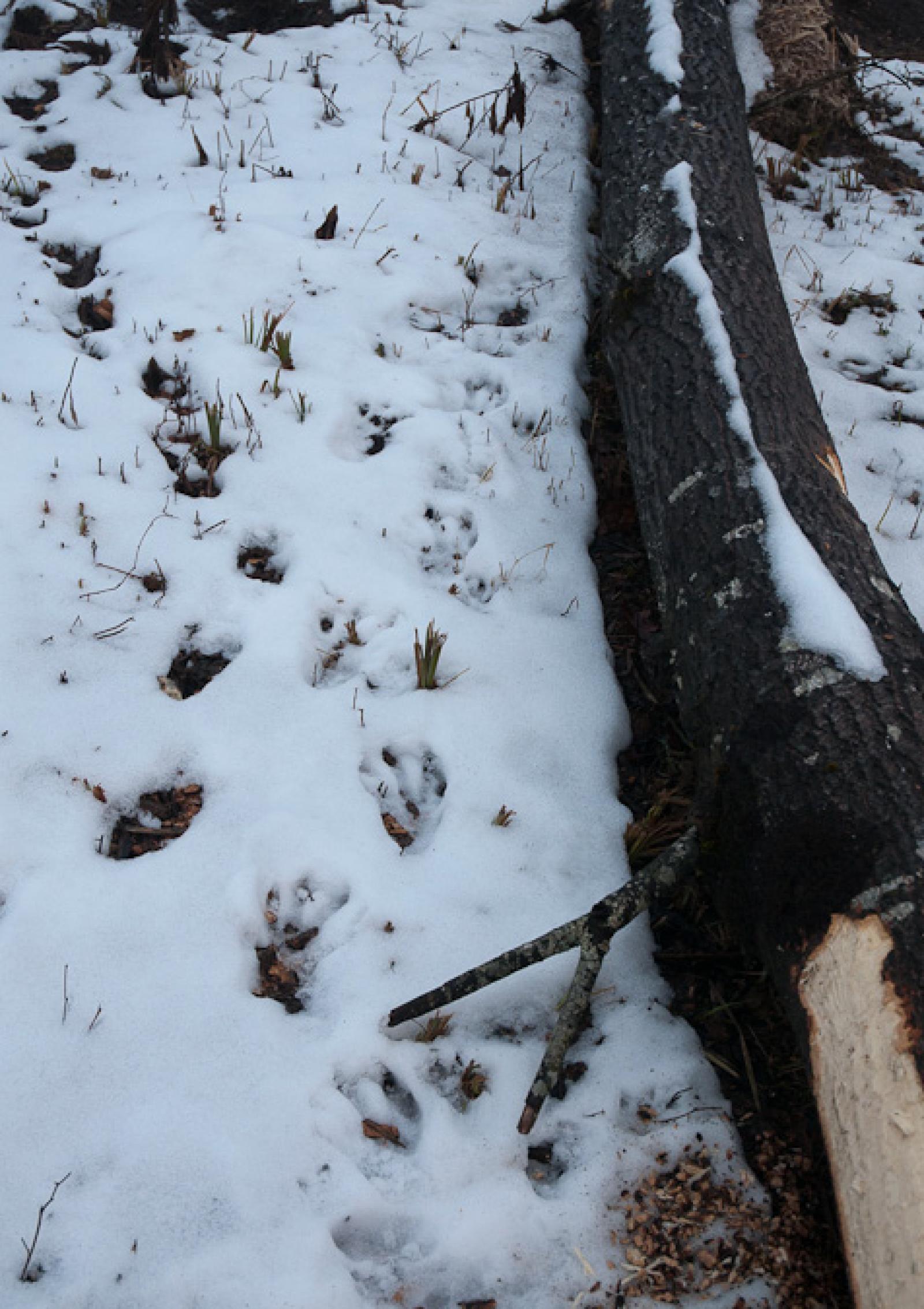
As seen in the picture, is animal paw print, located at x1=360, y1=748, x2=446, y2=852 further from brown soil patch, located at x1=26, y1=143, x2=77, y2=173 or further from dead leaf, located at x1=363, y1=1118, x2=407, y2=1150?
brown soil patch, located at x1=26, y1=143, x2=77, y2=173

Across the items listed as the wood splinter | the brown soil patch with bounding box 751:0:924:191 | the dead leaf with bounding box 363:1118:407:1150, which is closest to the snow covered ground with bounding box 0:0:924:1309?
the dead leaf with bounding box 363:1118:407:1150

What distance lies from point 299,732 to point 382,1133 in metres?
1.16

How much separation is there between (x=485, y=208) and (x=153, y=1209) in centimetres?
468

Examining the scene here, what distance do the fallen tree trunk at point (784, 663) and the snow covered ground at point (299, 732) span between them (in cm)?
42

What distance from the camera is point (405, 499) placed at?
354 centimetres

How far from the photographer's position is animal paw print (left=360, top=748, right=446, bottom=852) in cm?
275

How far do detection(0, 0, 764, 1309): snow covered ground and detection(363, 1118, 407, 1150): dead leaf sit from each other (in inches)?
0.4

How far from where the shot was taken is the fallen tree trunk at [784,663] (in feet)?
5.99

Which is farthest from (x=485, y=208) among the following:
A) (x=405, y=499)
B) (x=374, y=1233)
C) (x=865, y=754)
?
(x=374, y=1233)

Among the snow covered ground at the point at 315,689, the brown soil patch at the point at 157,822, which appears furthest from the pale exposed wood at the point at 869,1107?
the brown soil patch at the point at 157,822

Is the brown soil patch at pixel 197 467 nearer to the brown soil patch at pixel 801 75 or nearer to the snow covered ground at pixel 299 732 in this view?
the snow covered ground at pixel 299 732

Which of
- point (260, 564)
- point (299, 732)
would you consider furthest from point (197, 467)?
point (299, 732)

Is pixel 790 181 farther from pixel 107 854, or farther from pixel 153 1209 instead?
pixel 153 1209

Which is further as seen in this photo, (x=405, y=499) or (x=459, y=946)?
(x=405, y=499)
